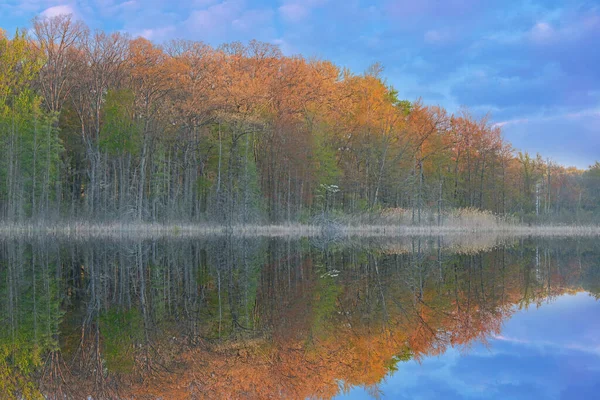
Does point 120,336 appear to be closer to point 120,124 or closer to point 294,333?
point 294,333

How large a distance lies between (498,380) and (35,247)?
17.3 m

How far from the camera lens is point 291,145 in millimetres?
32844

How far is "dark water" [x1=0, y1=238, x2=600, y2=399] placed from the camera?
4922 millimetres

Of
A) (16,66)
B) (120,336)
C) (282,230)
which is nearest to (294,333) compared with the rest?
(120,336)

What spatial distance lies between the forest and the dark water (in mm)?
19517

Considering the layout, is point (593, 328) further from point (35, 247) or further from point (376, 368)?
point (35, 247)

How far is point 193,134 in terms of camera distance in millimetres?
33094

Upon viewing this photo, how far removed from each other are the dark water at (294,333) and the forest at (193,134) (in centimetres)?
1952

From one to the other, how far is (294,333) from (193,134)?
27824mm

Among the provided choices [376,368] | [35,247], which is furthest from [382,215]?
[376,368]

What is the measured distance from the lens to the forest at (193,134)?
1195 inches

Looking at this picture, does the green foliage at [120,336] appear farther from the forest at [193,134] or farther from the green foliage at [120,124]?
the green foliage at [120,124]

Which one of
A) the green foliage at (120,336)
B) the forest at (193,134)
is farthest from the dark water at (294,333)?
the forest at (193,134)

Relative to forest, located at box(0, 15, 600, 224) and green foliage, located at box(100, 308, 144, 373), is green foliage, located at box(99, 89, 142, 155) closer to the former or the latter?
forest, located at box(0, 15, 600, 224)
